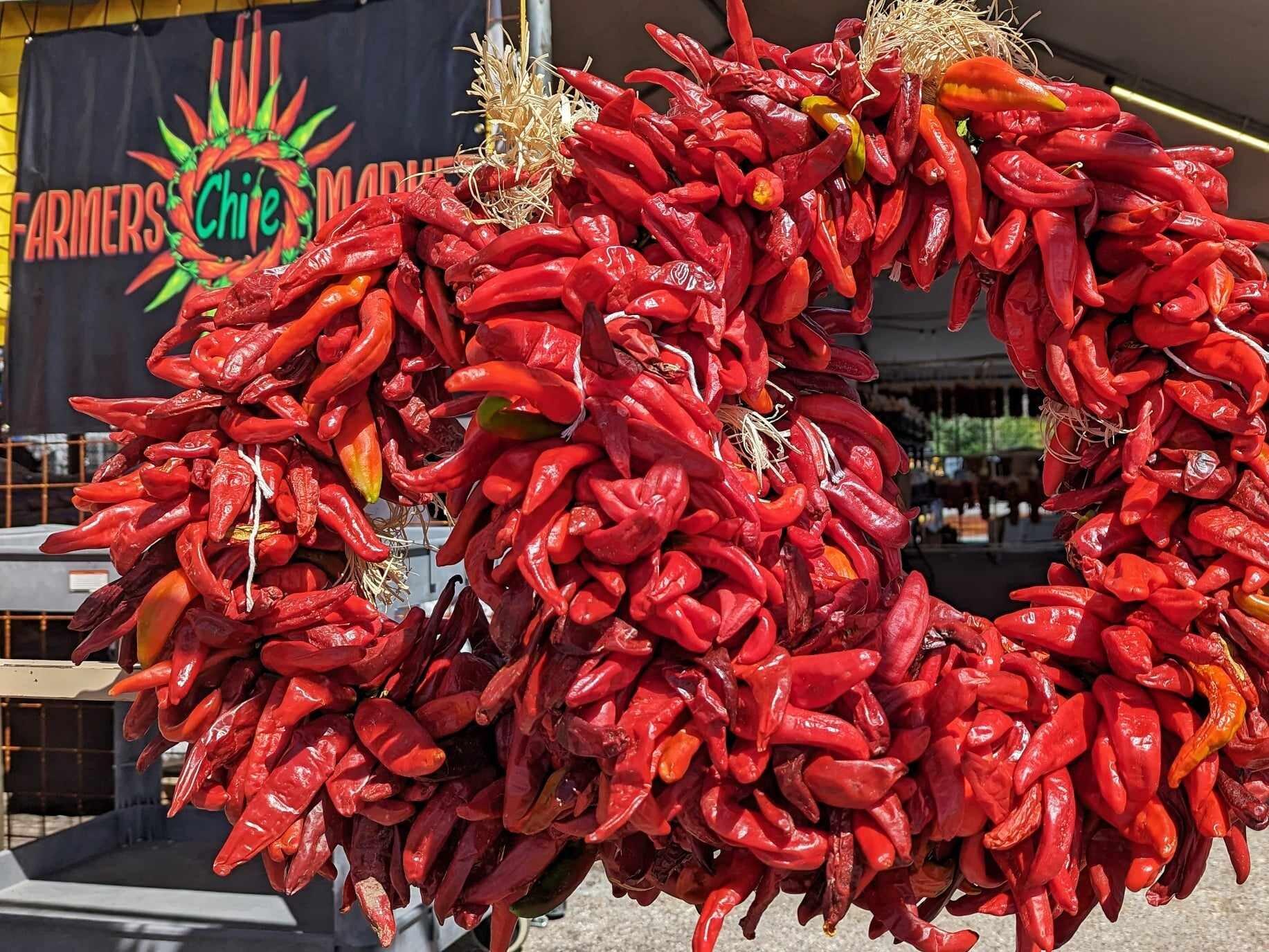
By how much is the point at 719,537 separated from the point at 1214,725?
478 mm

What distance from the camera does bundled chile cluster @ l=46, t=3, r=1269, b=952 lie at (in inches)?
31.2

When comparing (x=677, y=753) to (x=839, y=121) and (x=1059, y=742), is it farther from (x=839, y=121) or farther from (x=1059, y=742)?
(x=839, y=121)

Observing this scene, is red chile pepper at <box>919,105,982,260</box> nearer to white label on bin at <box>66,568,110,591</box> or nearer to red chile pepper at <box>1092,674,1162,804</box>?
red chile pepper at <box>1092,674,1162,804</box>

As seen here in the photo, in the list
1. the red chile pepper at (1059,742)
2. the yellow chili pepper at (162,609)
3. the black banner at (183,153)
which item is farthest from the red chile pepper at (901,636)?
the black banner at (183,153)

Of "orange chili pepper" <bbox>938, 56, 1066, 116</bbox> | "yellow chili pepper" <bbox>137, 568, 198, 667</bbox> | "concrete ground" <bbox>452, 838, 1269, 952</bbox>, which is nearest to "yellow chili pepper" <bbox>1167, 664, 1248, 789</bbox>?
"orange chili pepper" <bbox>938, 56, 1066, 116</bbox>

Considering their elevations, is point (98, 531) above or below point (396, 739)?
above

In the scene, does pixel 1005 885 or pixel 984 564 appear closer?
pixel 1005 885

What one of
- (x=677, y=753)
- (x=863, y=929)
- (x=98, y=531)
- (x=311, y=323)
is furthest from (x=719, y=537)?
(x=863, y=929)

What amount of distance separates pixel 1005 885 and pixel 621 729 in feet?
1.49

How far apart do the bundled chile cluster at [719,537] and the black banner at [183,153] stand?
1405mm

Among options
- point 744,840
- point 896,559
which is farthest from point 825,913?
point 896,559

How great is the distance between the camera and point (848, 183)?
0.95 metres

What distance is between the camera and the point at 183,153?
8.15ft

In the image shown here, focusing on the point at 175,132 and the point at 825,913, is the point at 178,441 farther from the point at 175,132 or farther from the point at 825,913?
the point at 175,132
